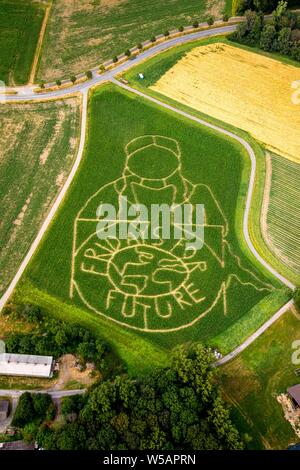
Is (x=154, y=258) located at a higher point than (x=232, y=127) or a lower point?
lower

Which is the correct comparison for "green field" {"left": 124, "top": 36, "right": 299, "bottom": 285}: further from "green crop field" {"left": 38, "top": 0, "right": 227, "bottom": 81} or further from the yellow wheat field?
"green crop field" {"left": 38, "top": 0, "right": 227, "bottom": 81}

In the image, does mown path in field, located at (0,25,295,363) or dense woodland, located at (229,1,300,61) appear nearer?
mown path in field, located at (0,25,295,363)

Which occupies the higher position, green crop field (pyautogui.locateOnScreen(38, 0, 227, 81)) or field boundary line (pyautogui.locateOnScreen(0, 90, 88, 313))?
green crop field (pyautogui.locateOnScreen(38, 0, 227, 81))

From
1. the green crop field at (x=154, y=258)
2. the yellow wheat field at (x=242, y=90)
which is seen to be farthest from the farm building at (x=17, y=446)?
the yellow wheat field at (x=242, y=90)

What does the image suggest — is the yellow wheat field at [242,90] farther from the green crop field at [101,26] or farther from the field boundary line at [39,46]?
the field boundary line at [39,46]

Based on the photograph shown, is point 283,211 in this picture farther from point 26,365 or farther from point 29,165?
point 26,365

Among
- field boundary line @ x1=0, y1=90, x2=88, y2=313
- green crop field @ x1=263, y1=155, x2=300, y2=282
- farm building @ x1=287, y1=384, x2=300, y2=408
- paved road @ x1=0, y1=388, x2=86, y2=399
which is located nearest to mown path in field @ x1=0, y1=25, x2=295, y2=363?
field boundary line @ x1=0, y1=90, x2=88, y2=313

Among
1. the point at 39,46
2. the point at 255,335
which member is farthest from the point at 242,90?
the point at 255,335

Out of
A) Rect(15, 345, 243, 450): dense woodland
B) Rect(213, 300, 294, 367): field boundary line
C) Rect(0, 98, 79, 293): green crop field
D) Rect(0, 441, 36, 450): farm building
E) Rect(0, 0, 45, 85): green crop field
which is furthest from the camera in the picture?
Rect(0, 0, 45, 85): green crop field
